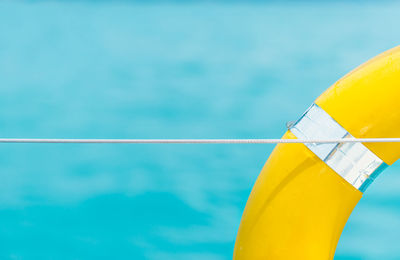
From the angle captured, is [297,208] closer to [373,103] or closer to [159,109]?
[373,103]

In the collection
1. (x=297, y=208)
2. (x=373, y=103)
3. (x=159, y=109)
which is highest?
(x=159, y=109)

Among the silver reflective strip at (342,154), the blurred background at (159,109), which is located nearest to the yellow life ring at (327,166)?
the silver reflective strip at (342,154)

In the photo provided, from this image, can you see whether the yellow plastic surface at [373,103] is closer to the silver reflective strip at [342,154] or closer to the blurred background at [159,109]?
the silver reflective strip at [342,154]

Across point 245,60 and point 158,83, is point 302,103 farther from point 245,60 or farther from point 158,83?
point 158,83

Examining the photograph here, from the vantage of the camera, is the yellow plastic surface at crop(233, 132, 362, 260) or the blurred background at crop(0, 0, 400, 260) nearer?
the yellow plastic surface at crop(233, 132, 362, 260)

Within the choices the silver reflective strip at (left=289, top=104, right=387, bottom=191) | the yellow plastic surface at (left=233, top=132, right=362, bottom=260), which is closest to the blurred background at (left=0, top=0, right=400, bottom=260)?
the yellow plastic surface at (left=233, top=132, right=362, bottom=260)

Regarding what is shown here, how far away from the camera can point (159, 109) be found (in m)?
3.21

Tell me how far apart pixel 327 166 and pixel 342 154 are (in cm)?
5

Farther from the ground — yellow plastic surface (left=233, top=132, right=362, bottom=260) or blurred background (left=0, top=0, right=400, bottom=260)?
blurred background (left=0, top=0, right=400, bottom=260)

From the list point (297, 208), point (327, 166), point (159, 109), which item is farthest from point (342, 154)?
point (159, 109)

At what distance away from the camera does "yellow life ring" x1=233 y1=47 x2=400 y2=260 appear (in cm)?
137

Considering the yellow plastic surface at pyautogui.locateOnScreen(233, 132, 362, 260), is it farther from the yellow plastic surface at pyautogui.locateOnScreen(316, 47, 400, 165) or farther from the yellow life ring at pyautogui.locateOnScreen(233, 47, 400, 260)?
the yellow plastic surface at pyautogui.locateOnScreen(316, 47, 400, 165)

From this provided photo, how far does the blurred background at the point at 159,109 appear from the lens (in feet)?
8.76

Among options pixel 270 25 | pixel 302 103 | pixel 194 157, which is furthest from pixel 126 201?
pixel 270 25
